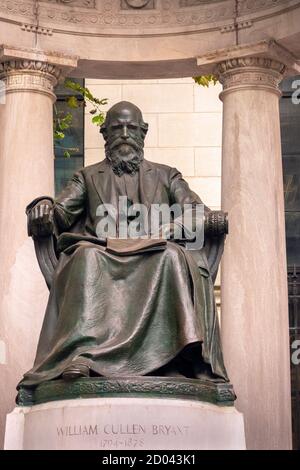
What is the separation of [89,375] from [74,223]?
2.70 meters

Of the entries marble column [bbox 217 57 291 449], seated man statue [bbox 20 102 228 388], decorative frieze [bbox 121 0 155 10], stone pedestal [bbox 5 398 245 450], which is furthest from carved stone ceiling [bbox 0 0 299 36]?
stone pedestal [bbox 5 398 245 450]

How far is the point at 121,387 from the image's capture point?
15.2 meters

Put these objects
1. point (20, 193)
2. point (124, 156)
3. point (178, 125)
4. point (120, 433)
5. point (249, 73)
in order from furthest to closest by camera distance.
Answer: point (178, 125) → point (249, 73) → point (20, 193) → point (124, 156) → point (120, 433)

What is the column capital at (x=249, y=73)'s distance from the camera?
22391 mm

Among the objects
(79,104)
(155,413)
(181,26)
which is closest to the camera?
(155,413)

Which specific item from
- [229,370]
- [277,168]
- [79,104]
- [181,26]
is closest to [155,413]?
[229,370]

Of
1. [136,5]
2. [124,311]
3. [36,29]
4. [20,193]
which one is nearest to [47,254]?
[124,311]

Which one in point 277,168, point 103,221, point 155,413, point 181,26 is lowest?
point 155,413

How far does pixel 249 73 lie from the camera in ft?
73.5

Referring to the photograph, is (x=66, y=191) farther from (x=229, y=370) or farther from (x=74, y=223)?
(x=229, y=370)

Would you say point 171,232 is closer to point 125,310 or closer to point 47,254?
point 125,310

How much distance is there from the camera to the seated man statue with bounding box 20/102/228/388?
1566 cm

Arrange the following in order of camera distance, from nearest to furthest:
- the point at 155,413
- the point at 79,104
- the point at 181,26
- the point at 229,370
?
the point at 155,413 < the point at 229,370 < the point at 181,26 < the point at 79,104

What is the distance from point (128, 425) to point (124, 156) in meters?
3.98
